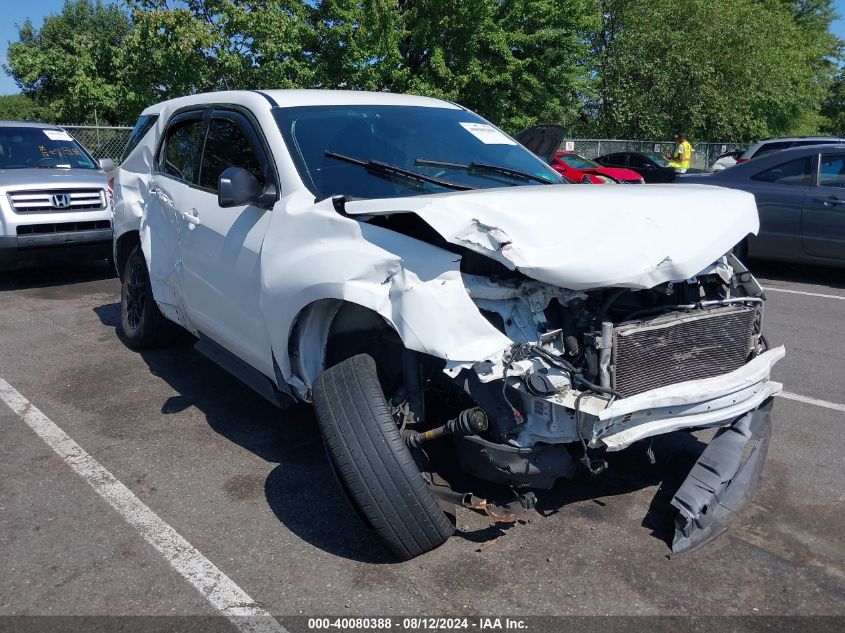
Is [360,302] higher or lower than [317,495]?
higher

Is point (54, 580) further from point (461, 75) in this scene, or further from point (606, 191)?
point (461, 75)

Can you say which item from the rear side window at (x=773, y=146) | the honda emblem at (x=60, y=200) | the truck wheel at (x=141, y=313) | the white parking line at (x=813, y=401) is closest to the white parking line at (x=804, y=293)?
the white parking line at (x=813, y=401)

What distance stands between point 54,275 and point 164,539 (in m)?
7.34

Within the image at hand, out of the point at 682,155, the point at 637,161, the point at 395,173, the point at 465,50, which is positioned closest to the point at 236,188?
the point at 395,173

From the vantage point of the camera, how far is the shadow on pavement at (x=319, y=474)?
3.52 m

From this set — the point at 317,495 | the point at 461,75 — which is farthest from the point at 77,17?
the point at 317,495

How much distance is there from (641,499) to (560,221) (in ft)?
5.21

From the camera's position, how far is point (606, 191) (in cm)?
346

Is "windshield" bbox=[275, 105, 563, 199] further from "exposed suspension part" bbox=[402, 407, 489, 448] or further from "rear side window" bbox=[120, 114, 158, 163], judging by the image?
"rear side window" bbox=[120, 114, 158, 163]

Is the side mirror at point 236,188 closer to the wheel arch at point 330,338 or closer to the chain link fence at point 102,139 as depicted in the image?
the wheel arch at point 330,338

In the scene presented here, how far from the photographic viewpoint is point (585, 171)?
1642cm

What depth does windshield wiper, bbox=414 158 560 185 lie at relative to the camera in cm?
413

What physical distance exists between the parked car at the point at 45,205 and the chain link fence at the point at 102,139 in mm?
5591

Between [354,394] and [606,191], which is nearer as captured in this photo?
[354,394]
